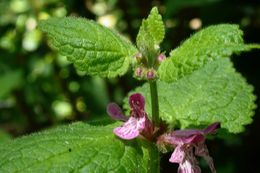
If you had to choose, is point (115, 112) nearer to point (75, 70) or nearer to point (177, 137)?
point (177, 137)

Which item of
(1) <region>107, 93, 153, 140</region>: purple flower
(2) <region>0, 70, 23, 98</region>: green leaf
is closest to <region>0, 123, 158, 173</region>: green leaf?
(1) <region>107, 93, 153, 140</region>: purple flower

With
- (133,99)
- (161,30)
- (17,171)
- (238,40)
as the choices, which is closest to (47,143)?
(17,171)

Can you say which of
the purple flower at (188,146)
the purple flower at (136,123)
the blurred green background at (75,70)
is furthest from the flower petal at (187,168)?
the blurred green background at (75,70)

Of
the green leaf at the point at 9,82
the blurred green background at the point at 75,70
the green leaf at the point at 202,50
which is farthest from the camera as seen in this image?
the green leaf at the point at 9,82

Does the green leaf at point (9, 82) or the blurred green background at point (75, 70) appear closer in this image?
the blurred green background at point (75, 70)

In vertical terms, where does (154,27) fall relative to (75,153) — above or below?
above

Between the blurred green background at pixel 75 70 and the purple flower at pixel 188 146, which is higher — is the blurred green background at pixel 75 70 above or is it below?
above

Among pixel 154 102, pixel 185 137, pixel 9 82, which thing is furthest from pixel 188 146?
pixel 9 82

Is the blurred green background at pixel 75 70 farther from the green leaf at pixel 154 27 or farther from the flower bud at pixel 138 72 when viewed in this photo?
the flower bud at pixel 138 72
